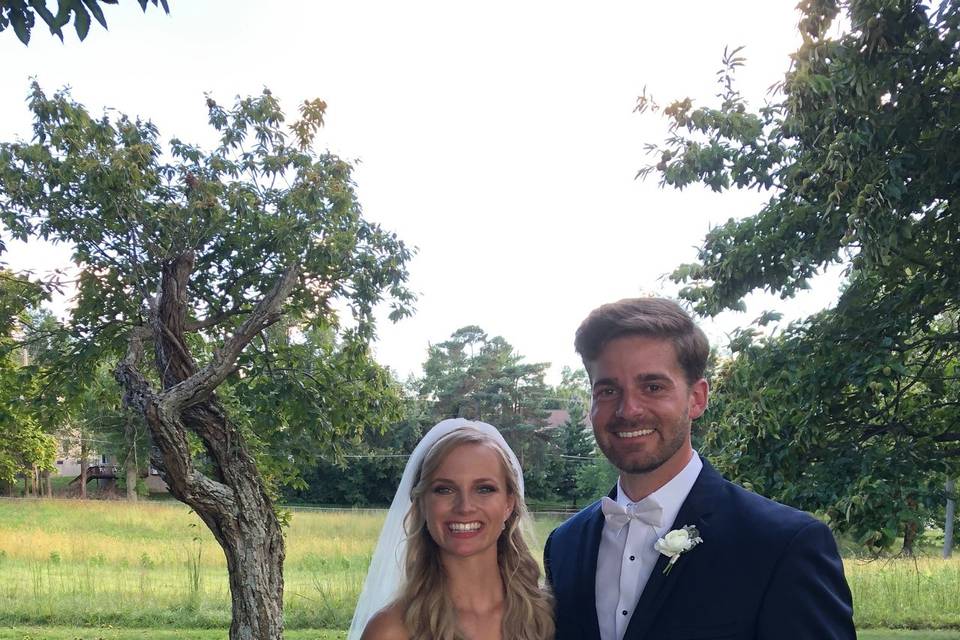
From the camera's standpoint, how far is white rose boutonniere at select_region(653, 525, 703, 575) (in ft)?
7.78

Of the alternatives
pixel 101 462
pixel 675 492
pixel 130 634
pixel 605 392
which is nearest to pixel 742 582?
pixel 675 492

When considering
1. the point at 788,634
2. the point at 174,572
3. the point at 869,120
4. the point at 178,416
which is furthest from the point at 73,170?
the point at 174,572

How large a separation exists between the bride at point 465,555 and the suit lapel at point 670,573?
73cm

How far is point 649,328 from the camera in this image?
247 centimetres

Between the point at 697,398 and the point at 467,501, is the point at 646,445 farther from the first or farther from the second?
the point at 467,501

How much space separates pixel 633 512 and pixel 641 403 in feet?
1.15

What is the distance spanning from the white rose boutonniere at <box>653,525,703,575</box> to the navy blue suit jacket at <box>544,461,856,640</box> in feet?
0.07

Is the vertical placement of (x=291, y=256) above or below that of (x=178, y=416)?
above

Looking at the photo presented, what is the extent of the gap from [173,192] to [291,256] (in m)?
1.65

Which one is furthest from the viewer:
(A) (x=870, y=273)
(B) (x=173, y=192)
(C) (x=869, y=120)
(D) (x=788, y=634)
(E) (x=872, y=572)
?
(E) (x=872, y=572)

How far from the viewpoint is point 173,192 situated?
10.0 metres

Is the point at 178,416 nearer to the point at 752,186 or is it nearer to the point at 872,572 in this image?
the point at 752,186

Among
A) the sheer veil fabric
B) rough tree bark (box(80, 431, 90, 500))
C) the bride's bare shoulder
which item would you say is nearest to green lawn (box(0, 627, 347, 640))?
the sheer veil fabric

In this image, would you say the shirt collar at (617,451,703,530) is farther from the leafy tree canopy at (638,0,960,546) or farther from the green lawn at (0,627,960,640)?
the green lawn at (0,627,960,640)
